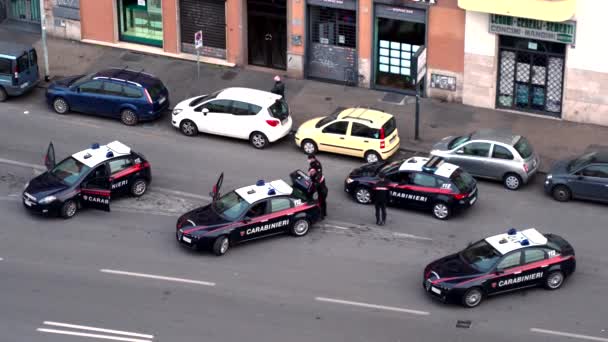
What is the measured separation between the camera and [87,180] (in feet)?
117

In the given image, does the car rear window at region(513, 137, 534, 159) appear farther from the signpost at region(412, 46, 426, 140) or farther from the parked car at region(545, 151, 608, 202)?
the signpost at region(412, 46, 426, 140)

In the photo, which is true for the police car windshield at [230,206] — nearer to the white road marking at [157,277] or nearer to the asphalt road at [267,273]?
the asphalt road at [267,273]

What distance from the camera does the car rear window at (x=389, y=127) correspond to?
38969 mm

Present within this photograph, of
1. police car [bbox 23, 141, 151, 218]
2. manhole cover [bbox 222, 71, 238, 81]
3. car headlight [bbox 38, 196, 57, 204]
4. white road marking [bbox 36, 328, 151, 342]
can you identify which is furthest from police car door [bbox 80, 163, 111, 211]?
manhole cover [bbox 222, 71, 238, 81]

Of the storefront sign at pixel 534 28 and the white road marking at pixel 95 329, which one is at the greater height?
the storefront sign at pixel 534 28

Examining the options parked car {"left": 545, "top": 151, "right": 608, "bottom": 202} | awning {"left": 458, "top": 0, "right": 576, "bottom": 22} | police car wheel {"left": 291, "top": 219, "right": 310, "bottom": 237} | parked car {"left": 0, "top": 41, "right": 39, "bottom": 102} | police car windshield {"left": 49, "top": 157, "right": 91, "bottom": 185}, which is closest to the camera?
police car wheel {"left": 291, "top": 219, "right": 310, "bottom": 237}

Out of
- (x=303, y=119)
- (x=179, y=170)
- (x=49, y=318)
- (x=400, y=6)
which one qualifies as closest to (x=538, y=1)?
(x=400, y=6)

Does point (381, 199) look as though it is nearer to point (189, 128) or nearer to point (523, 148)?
point (523, 148)

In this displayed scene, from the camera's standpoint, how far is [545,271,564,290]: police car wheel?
31953 mm

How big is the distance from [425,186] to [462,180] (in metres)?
1.09

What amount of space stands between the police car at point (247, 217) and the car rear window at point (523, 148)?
6.75m

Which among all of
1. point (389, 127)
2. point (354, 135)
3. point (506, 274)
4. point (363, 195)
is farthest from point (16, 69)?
point (506, 274)

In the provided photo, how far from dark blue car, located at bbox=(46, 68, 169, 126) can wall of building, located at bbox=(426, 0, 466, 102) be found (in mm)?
9300

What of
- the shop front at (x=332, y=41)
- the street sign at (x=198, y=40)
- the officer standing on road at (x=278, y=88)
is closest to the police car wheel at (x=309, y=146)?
the officer standing on road at (x=278, y=88)
